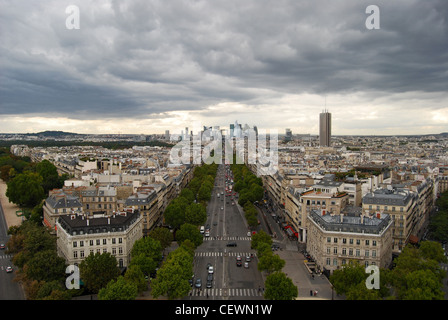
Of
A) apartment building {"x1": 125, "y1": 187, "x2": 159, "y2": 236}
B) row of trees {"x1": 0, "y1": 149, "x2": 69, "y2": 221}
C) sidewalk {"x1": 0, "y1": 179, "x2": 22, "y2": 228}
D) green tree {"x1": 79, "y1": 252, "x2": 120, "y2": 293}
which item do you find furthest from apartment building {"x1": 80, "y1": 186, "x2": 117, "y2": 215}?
green tree {"x1": 79, "y1": 252, "x2": 120, "y2": 293}

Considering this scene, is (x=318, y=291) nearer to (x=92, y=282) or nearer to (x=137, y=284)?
(x=137, y=284)

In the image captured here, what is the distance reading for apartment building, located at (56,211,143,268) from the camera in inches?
2088

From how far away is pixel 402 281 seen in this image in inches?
1658

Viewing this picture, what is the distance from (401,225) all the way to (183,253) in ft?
120

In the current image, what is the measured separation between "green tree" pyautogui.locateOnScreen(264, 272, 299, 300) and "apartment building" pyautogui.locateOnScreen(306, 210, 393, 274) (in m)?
11.8

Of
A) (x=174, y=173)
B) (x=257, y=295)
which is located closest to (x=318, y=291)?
(x=257, y=295)

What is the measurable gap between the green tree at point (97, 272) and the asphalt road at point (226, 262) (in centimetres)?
1078

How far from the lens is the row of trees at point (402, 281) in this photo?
38.2 meters

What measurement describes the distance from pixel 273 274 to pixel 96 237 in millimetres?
26188

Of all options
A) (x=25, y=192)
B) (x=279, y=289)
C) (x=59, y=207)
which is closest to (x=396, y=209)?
(x=279, y=289)

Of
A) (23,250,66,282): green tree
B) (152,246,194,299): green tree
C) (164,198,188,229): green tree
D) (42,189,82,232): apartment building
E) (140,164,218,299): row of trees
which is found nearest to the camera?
(152,246,194,299): green tree

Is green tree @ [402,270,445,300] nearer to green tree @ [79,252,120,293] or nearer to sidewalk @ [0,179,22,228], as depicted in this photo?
green tree @ [79,252,120,293]

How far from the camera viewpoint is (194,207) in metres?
75.3

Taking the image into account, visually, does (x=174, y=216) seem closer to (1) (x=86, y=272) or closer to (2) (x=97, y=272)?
(2) (x=97, y=272)
